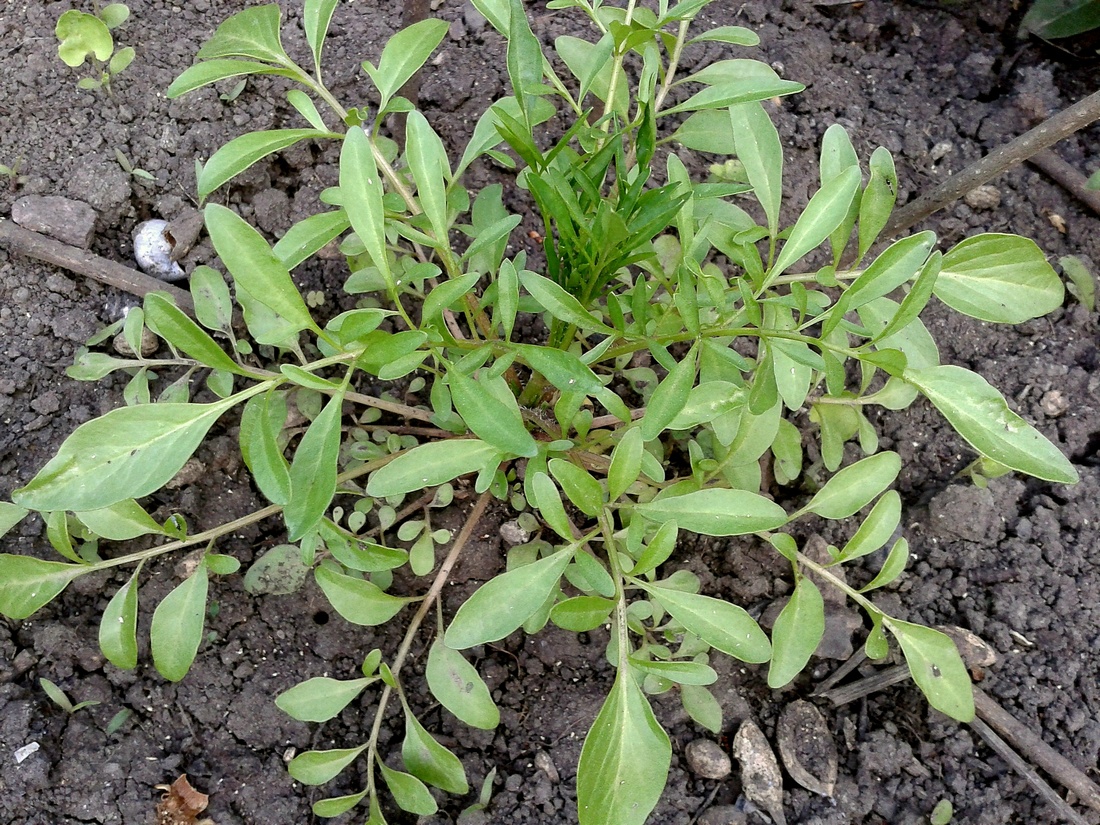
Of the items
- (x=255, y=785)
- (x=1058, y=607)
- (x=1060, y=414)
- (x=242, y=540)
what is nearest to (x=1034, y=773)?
(x=1058, y=607)

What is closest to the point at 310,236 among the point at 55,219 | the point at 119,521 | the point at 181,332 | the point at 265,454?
the point at 181,332

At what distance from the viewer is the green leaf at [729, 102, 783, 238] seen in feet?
4.34

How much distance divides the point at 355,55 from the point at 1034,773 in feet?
6.47

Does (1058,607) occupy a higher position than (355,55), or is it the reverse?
(355,55)

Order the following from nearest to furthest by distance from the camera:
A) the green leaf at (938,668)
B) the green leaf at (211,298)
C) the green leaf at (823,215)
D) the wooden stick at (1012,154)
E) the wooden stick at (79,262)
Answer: the green leaf at (823,215) → the green leaf at (938,668) → the wooden stick at (1012,154) → the green leaf at (211,298) → the wooden stick at (79,262)

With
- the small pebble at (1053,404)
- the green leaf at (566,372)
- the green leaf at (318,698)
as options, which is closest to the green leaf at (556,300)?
the green leaf at (566,372)

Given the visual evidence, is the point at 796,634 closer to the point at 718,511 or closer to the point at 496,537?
the point at 718,511

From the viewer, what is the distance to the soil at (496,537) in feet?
4.66

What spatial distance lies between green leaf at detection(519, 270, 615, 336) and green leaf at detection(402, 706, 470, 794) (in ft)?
2.22

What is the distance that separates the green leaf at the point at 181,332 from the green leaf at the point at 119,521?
36 cm

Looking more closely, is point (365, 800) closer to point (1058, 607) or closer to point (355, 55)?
point (1058, 607)

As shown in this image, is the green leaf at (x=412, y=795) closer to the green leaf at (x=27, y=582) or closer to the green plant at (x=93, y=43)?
the green leaf at (x=27, y=582)

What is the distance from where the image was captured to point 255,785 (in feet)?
4.59

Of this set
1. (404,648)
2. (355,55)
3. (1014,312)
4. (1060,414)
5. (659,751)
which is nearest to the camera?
(659,751)
